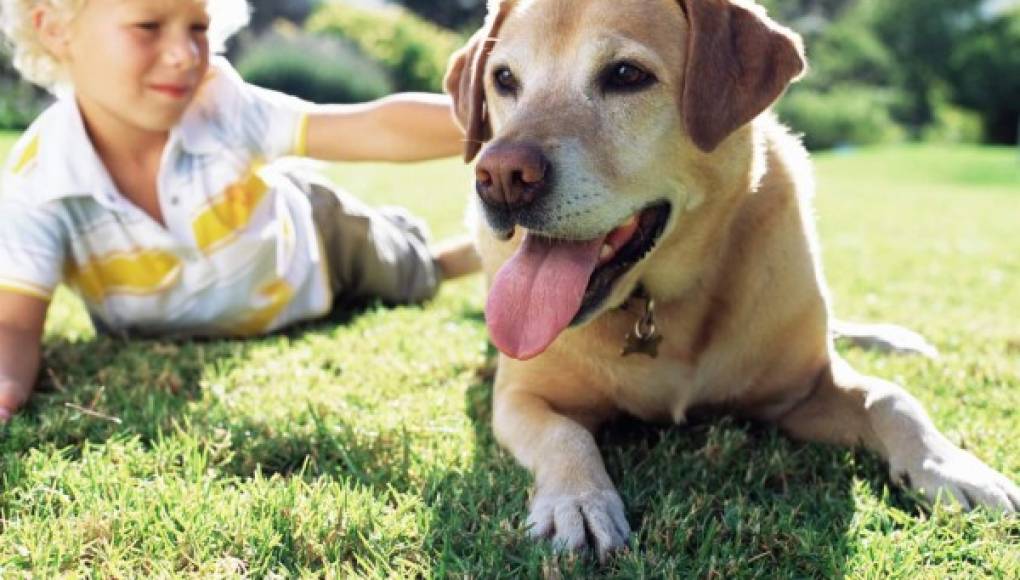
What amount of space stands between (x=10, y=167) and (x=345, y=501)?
2.22m

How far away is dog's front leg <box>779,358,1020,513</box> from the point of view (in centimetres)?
239

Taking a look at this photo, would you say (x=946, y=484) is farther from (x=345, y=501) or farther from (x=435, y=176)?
(x=435, y=176)

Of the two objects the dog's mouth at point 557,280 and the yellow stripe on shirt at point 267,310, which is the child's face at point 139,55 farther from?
the dog's mouth at point 557,280

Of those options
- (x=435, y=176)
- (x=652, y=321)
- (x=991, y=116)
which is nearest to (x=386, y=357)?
(x=652, y=321)

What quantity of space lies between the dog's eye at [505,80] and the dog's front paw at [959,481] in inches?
56.7

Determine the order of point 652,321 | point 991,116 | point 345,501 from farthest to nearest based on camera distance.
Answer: point 991,116 → point 652,321 → point 345,501

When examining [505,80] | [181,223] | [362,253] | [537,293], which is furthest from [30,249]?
[537,293]

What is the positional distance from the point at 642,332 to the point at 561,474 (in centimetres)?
62

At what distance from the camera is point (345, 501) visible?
2.34 metres

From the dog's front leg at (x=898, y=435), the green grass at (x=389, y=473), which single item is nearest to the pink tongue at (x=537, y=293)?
the green grass at (x=389, y=473)

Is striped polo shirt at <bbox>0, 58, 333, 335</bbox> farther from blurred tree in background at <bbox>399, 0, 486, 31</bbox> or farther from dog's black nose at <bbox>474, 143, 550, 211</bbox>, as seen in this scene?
blurred tree in background at <bbox>399, 0, 486, 31</bbox>

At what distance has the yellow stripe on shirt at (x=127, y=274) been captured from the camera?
12.6ft

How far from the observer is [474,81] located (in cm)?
309

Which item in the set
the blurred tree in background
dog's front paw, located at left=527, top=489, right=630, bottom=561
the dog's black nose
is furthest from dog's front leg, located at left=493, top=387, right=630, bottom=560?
the blurred tree in background
